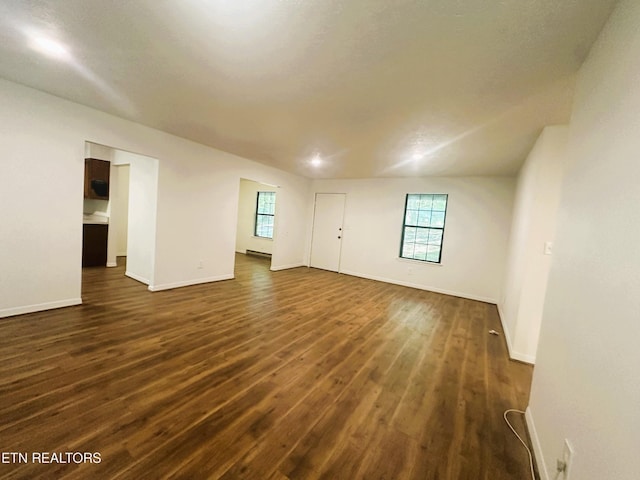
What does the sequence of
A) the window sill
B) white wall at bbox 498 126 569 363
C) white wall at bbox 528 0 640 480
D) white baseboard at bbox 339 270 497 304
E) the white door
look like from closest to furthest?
white wall at bbox 528 0 640 480, white wall at bbox 498 126 569 363, white baseboard at bbox 339 270 497 304, the window sill, the white door

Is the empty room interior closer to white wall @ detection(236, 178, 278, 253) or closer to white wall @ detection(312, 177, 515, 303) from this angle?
white wall @ detection(312, 177, 515, 303)

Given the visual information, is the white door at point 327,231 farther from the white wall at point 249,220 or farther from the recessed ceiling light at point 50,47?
the recessed ceiling light at point 50,47

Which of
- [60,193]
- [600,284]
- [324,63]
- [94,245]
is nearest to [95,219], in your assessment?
[94,245]

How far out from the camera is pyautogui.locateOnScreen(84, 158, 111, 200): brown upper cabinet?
527cm

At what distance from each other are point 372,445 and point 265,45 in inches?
104

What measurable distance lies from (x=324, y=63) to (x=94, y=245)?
235 inches

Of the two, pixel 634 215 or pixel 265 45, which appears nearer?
pixel 634 215

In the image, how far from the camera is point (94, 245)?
17.4 feet

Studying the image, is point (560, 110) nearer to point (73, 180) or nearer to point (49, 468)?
point (49, 468)

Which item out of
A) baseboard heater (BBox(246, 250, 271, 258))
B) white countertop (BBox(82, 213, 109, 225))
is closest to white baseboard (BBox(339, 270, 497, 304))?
baseboard heater (BBox(246, 250, 271, 258))

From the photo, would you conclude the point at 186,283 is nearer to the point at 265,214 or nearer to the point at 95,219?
the point at 95,219

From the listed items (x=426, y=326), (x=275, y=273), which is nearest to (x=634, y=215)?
(x=426, y=326)

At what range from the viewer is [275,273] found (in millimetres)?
6094

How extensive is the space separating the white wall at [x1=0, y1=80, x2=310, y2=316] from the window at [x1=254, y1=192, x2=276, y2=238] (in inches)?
139
